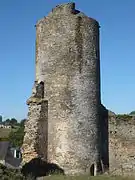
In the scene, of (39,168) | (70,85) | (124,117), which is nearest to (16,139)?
→ (124,117)

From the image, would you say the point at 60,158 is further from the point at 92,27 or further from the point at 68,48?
the point at 92,27

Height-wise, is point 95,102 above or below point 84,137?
above

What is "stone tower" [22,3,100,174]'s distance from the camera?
17516mm

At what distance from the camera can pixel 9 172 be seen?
13406 millimetres

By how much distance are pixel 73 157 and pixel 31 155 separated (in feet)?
6.32

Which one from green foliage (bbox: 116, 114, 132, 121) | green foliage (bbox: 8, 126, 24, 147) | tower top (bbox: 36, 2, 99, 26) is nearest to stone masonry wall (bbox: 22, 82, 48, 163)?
green foliage (bbox: 116, 114, 132, 121)

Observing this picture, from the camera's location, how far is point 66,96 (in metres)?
17.9

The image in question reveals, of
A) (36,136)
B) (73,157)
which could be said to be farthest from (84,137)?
(36,136)

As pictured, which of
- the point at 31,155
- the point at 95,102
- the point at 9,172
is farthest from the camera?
the point at 95,102

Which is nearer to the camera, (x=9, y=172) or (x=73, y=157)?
(x=9, y=172)

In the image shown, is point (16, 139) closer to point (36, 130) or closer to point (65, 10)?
point (36, 130)

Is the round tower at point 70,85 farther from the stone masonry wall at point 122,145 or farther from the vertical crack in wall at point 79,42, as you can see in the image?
the stone masonry wall at point 122,145

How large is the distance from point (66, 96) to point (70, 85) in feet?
1.82

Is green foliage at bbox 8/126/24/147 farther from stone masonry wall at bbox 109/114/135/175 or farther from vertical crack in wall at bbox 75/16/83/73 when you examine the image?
vertical crack in wall at bbox 75/16/83/73
